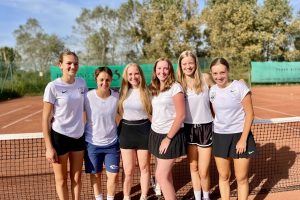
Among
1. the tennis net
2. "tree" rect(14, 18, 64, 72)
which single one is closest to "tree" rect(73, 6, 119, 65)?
"tree" rect(14, 18, 64, 72)

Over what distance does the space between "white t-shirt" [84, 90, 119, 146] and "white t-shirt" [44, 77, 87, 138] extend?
138 mm

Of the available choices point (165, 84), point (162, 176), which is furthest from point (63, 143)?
point (165, 84)

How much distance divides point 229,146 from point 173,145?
26.1 inches

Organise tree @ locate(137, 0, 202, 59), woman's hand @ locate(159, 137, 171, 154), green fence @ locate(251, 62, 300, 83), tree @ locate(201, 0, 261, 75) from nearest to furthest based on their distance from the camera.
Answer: woman's hand @ locate(159, 137, 171, 154) → green fence @ locate(251, 62, 300, 83) → tree @ locate(201, 0, 261, 75) → tree @ locate(137, 0, 202, 59)

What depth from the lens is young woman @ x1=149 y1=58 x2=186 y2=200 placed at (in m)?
3.40

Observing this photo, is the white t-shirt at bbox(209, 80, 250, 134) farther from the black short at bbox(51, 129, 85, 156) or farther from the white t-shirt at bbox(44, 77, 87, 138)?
the black short at bbox(51, 129, 85, 156)

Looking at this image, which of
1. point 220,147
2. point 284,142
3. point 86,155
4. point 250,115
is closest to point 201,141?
point 220,147

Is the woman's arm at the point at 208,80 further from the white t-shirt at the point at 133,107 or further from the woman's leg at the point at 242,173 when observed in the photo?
the woman's leg at the point at 242,173

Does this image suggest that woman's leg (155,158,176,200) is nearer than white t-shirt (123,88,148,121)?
Yes

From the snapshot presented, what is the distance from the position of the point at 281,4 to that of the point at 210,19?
Answer: 893 centimetres

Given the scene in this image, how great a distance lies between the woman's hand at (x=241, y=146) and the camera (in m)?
A: 3.49

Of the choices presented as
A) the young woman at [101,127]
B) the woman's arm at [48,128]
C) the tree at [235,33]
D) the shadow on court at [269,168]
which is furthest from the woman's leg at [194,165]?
the tree at [235,33]

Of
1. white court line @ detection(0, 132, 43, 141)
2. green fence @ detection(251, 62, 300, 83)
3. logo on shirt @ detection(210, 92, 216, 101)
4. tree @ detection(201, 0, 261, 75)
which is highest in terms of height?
tree @ detection(201, 0, 261, 75)

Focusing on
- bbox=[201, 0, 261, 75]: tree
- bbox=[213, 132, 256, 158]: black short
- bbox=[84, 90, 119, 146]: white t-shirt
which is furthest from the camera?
bbox=[201, 0, 261, 75]: tree
